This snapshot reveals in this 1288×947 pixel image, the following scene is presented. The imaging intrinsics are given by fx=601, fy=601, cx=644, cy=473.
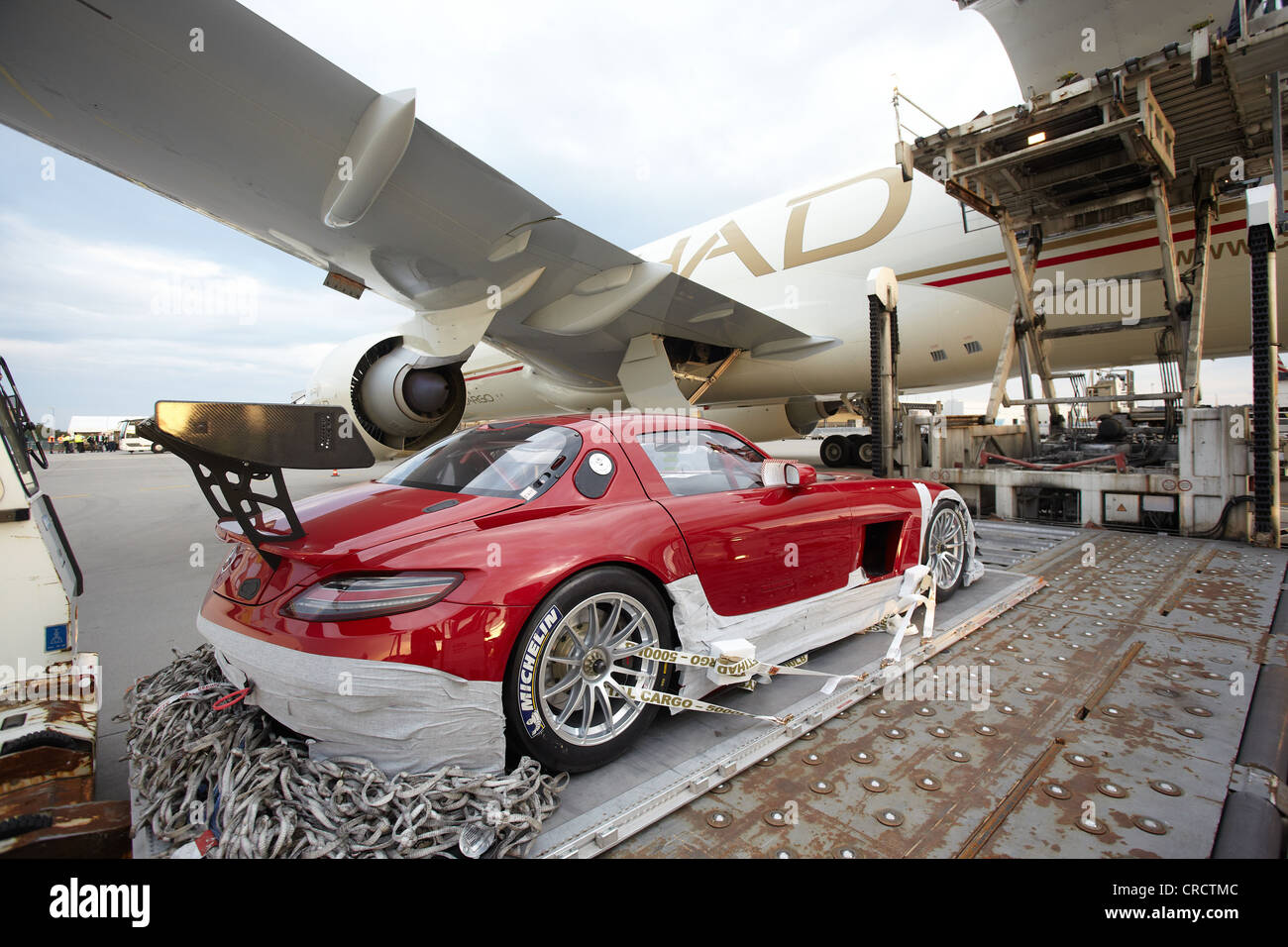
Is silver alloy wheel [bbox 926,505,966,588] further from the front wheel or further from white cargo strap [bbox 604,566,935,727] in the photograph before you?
the front wheel

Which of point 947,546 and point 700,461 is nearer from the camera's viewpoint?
point 700,461

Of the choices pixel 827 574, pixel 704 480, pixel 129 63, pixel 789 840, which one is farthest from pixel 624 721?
pixel 129 63

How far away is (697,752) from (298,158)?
4657 millimetres

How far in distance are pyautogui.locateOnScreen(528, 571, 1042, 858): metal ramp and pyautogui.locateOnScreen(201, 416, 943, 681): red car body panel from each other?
37 cm

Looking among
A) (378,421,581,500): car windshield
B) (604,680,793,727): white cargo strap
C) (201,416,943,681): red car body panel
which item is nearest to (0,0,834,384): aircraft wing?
(378,421,581,500): car windshield

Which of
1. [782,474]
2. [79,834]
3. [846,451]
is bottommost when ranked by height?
[79,834]

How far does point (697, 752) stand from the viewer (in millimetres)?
2014

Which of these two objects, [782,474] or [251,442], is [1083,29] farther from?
[251,442]

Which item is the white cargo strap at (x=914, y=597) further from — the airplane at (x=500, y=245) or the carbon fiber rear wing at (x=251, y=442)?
the airplane at (x=500, y=245)

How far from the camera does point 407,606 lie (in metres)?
1.62

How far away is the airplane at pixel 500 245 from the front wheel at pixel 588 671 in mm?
3738

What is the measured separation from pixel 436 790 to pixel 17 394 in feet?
6.92

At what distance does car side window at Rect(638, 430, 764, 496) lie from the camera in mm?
2484

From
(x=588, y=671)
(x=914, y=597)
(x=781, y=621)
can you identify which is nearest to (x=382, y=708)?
(x=588, y=671)
